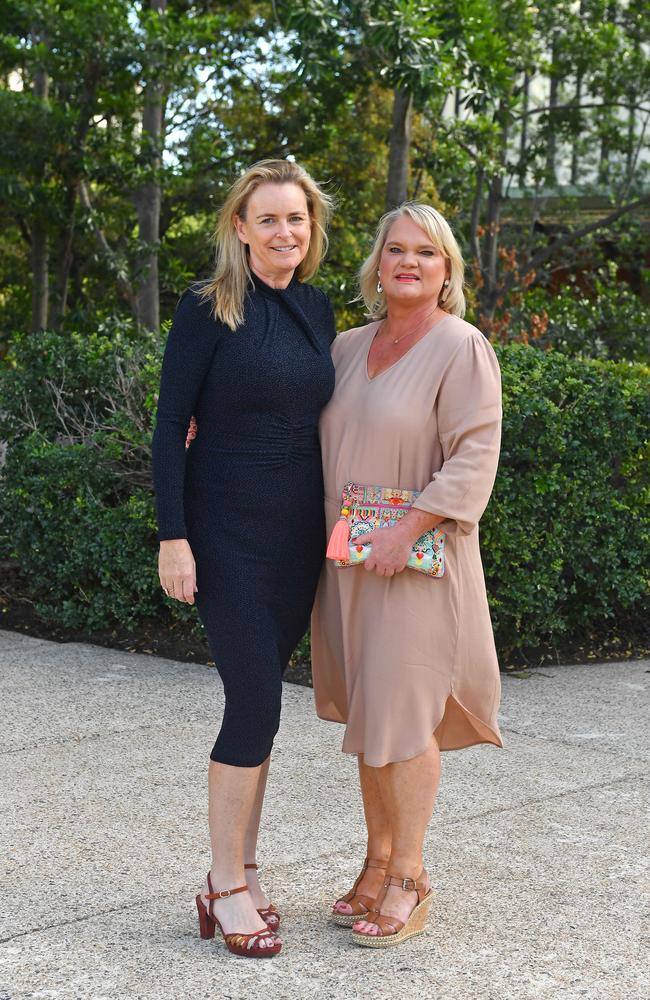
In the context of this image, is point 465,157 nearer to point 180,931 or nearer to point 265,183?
point 265,183

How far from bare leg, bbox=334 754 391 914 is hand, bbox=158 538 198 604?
26.4 inches

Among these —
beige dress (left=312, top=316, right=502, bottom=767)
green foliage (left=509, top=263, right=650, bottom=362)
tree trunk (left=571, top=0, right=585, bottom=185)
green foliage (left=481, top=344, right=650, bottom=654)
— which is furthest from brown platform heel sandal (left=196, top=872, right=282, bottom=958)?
tree trunk (left=571, top=0, right=585, bottom=185)

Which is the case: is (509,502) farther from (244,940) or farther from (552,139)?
(552,139)

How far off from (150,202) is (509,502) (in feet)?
18.4

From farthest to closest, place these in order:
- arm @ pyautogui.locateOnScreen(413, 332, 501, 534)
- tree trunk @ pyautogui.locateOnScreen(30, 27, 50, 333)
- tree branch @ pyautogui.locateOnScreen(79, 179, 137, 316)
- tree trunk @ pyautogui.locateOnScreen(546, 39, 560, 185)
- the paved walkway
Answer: tree trunk @ pyautogui.locateOnScreen(546, 39, 560, 185), tree trunk @ pyautogui.locateOnScreen(30, 27, 50, 333), tree branch @ pyautogui.locateOnScreen(79, 179, 137, 316), arm @ pyautogui.locateOnScreen(413, 332, 501, 534), the paved walkway

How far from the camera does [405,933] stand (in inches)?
126

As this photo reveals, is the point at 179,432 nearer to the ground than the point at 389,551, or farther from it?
farther from it

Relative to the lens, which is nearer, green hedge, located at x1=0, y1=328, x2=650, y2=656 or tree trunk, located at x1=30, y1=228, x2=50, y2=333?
green hedge, located at x1=0, y1=328, x2=650, y2=656

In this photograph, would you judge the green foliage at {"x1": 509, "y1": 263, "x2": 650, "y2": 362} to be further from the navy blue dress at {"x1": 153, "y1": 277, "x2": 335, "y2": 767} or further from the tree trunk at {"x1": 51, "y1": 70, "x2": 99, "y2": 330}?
the navy blue dress at {"x1": 153, "y1": 277, "x2": 335, "y2": 767}

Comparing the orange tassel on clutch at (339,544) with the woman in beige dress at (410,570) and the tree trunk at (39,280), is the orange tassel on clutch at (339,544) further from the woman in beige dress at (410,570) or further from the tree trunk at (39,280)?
the tree trunk at (39,280)

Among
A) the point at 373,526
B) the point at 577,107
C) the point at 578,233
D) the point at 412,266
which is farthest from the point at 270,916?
the point at 577,107

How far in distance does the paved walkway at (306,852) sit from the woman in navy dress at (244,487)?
234 mm

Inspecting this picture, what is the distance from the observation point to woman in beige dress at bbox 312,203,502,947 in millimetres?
3158

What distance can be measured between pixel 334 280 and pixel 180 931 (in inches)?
297
